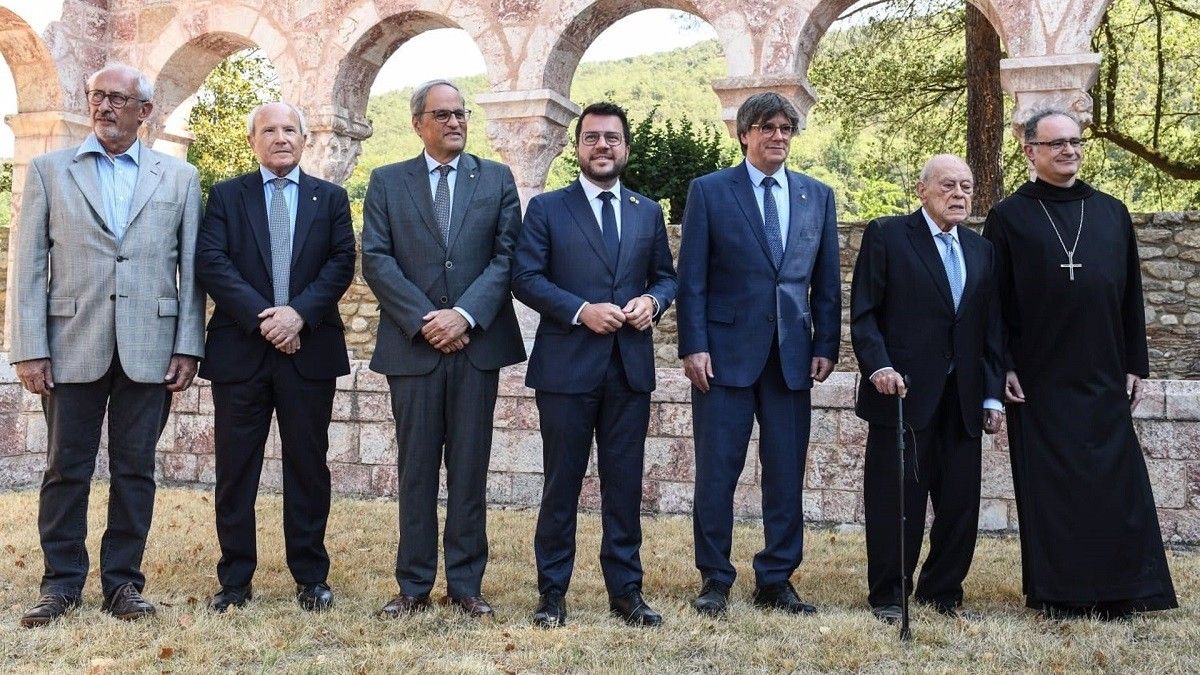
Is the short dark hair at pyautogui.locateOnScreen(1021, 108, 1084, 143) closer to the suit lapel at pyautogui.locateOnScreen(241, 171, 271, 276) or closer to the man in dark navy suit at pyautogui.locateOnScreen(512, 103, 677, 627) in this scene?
the man in dark navy suit at pyautogui.locateOnScreen(512, 103, 677, 627)

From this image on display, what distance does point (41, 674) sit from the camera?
3162 mm

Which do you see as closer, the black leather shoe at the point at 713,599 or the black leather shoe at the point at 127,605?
the black leather shoe at the point at 127,605

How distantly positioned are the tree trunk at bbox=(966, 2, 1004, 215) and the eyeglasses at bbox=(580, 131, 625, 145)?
322 inches

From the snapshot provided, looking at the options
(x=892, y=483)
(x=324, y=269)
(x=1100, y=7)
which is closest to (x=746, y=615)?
(x=892, y=483)

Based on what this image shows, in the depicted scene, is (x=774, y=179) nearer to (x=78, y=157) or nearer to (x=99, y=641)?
(x=78, y=157)

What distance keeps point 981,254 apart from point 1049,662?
4.88ft

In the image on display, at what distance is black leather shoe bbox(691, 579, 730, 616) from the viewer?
3949 mm

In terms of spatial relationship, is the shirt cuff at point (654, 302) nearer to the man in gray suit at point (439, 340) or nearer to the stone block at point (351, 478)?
the man in gray suit at point (439, 340)

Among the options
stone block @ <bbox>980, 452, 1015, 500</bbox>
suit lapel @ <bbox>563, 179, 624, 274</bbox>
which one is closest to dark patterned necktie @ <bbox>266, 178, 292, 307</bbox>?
suit lapel @ <bbox>563, 179, 624, 274</bbox>

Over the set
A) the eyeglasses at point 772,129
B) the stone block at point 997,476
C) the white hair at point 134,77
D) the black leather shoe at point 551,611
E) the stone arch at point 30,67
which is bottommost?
the black leather shoe at point 551,611

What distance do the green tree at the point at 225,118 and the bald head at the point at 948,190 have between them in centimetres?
2045

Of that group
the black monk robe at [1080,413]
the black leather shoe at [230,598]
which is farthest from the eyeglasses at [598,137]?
the black leather shoe at [230,598]

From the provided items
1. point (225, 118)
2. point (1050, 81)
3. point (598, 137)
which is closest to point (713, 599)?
point (598, 137)

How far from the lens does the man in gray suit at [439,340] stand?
3.97 meters
